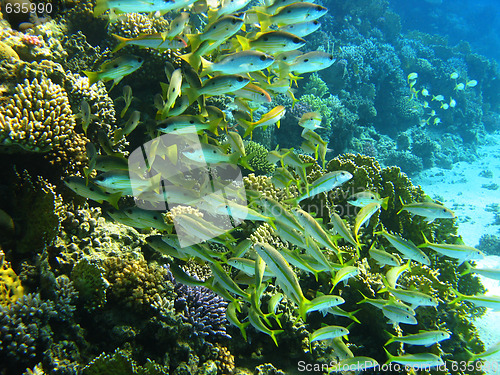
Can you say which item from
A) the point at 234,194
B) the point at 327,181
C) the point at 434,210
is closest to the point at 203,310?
the point at 234,194

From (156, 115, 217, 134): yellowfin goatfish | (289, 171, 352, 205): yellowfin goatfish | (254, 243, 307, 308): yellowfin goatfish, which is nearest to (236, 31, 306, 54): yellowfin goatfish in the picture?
(156, 115, 217, 134): yellowfin goatfish

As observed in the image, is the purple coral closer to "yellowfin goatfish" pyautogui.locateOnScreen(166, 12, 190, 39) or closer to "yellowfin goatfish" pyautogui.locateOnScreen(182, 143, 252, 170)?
"yellowfin goatfish" pyautogui.locateOnScreen(182, 143, 252, 170)

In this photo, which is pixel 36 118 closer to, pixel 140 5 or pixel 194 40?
pixel 140 5

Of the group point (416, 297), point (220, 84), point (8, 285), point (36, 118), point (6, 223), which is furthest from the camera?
point (416, 297)

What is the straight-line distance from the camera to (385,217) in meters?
5.53

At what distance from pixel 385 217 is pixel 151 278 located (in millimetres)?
4777

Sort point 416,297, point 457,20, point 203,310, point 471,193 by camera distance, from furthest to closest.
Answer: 1. point 457,20
2. point 471,193
3. point 203,310
4. point 416,297

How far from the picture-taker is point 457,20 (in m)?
37.1

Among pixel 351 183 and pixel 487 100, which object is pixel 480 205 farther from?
pixel 487 100

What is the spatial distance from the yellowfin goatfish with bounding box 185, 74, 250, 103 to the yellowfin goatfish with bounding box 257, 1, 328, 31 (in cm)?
125

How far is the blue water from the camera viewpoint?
34.4m

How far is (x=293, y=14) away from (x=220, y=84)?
165 cm

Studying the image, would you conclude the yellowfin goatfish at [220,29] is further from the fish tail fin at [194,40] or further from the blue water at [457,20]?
the blue water at [457,20]

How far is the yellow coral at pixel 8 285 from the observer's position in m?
→ 2.44
